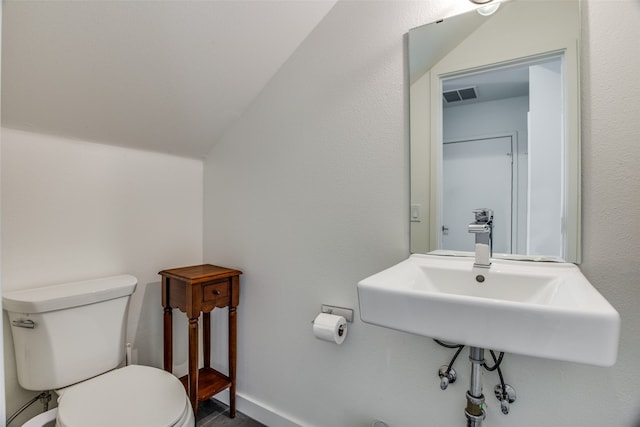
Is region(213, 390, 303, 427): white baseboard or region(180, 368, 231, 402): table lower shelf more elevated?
region(180, 368, 231, 402): table lower shelf

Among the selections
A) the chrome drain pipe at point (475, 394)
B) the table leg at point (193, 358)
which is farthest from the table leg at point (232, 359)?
the chrome drain pipe at point (475, 394)

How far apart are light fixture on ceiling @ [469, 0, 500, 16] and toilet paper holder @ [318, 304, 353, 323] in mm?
1252

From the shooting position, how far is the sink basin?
625 mm

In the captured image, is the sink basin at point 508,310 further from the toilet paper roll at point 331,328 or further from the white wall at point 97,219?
the white wall at point 97,219

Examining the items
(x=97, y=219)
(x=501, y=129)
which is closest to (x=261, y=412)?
(x=97, y=219)

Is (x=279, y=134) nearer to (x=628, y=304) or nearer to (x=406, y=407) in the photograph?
(x=406, y=407)

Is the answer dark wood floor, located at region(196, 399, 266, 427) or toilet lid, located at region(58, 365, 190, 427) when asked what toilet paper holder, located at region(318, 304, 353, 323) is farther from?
dark wood floor, located at region(196, 399, 266, 427)

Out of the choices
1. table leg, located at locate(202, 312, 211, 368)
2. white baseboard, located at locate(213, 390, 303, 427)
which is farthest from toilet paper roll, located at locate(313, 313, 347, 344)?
table leg, located at locate(202, 312, 211, 368)

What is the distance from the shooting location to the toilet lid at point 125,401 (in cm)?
102

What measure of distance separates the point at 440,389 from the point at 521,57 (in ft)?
4.04

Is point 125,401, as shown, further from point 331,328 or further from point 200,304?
point 331,328

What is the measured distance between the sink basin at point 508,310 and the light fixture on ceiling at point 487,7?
0.89 metres

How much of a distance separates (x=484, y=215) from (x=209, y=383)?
1580 millimetres

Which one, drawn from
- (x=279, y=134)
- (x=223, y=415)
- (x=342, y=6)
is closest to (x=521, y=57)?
(x=342, y=6)
